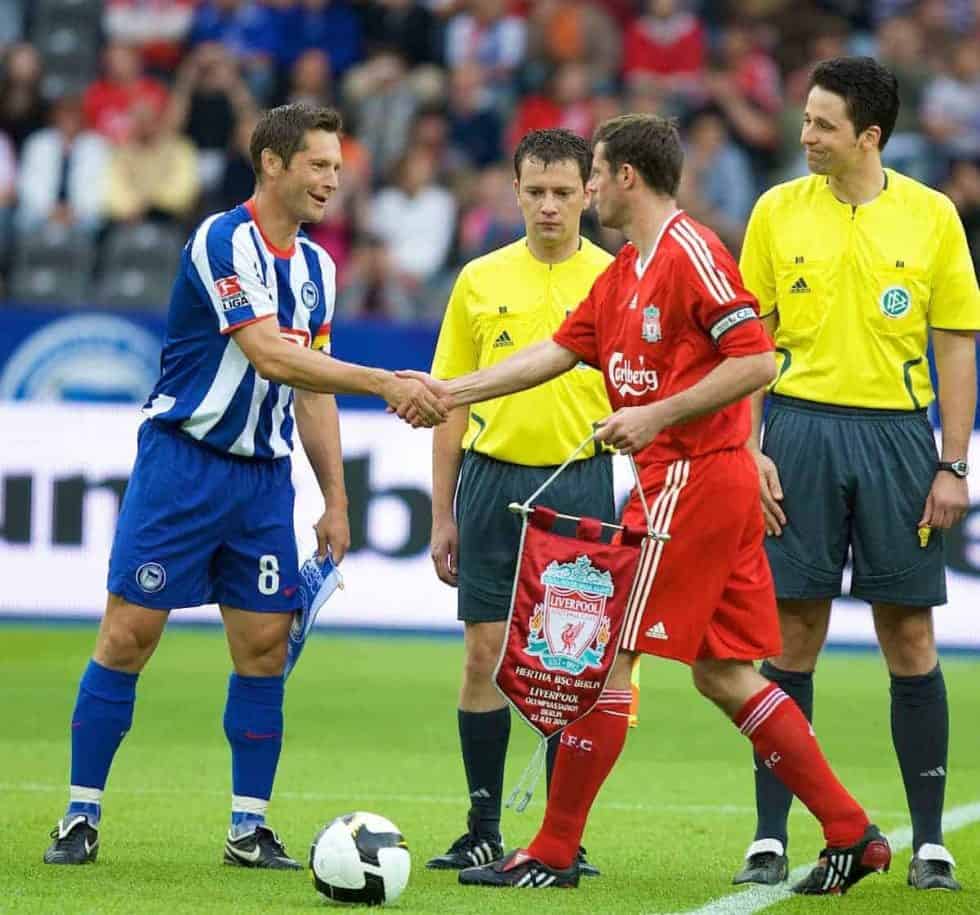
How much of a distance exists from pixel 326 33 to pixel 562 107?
91.0 inches

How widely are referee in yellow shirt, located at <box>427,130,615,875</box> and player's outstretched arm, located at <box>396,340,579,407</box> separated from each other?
0.38 m

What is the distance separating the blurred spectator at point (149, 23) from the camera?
17.7 metres

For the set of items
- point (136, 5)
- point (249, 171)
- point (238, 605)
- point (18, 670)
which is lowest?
point (18, 670)

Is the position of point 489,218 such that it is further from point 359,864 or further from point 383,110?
point 359,864

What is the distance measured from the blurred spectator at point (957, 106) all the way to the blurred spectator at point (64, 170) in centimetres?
632

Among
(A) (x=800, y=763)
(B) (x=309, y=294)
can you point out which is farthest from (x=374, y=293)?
(A) (x=800, y=763)

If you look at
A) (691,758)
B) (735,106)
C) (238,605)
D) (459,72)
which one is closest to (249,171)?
(459,72)

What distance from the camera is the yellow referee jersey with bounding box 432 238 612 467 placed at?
22.2ft

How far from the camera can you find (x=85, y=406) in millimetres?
12500

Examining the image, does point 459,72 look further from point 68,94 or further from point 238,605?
point 238,605

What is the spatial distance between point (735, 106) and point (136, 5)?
5219mm

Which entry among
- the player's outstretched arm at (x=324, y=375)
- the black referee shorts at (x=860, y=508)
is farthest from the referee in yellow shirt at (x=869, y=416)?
the player's outstretched arm at (x=324, y=375)

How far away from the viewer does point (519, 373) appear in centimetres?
626

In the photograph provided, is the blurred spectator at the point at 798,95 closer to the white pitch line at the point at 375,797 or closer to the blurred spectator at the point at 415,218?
the blurred spectator at the point at 415,218
